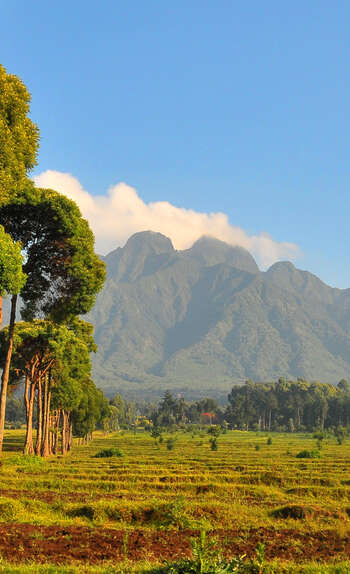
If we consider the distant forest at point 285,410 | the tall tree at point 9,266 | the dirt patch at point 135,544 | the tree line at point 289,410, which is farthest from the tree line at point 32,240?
the tree line at point 289,410

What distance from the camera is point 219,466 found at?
42750 millimetres

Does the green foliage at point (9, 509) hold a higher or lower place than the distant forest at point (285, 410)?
higher

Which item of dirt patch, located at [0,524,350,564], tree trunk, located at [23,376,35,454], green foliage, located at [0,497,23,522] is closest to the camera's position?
dirt patch, located at [0,524,350,564]

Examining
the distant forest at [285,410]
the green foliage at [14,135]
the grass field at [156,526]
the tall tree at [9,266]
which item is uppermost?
the green foliage at [14,135]

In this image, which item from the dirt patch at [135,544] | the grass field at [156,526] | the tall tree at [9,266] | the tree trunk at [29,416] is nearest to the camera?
the grass field at [156,526]

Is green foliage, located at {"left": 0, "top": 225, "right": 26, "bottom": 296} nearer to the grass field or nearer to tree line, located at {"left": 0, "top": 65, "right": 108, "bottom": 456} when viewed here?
tree line, located at {"left": 0, "top": 65, "right": 108, "bottom": 456}

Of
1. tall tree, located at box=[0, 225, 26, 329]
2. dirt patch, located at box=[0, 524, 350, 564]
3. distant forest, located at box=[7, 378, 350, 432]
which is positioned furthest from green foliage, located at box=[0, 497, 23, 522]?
distant forest, located at box=[7, 378, 350, 432]

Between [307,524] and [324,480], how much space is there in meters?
16.4

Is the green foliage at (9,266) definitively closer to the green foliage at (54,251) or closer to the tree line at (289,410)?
the green foliage at (54,251)

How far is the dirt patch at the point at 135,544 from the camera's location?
12148 millimetres

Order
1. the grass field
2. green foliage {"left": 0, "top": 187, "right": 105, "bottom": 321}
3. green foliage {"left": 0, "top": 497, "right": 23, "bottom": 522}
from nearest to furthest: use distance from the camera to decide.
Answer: the grass field → green foliage {"left": 0, "top": 497, "right": 23, "bottom": 522} → green foliage {"left": 0, "top": 187, "right": 105, "bottom": 321}

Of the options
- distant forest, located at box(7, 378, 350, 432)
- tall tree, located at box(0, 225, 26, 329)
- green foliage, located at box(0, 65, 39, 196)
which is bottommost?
distant forest, located at box(7, 378, 350, 432)

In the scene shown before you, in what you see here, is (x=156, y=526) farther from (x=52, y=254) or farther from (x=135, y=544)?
(x=52, y=254)

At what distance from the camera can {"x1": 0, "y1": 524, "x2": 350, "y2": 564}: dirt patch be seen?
478 inches
